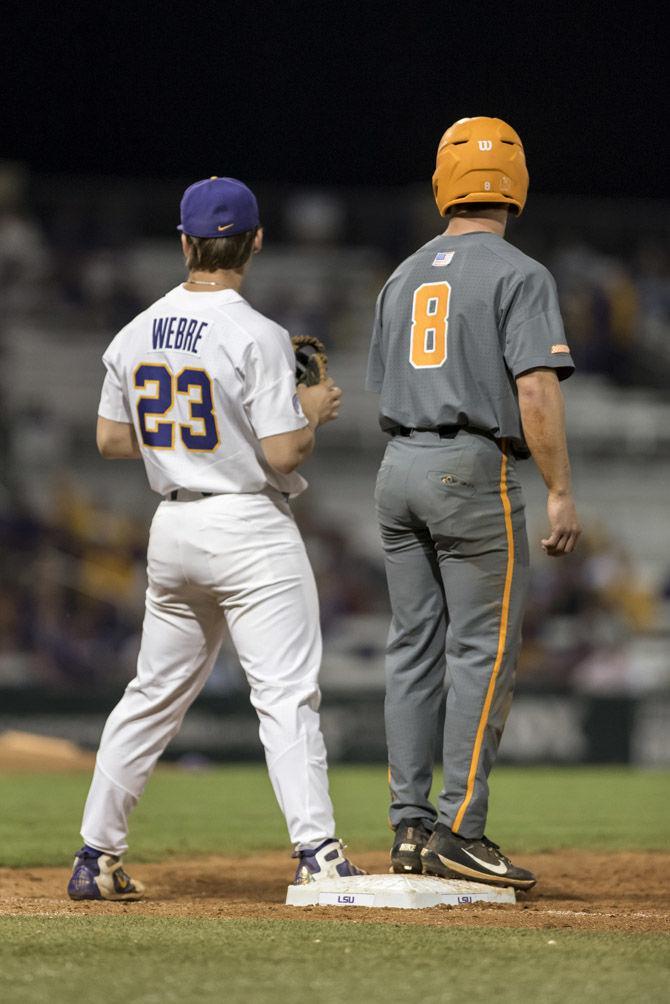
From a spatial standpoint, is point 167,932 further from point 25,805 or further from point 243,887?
point 25,805

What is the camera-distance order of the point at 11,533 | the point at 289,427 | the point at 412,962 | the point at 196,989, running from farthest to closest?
1. the point at 11,533
2. the point at 289,427
3. the point at 412,962
4. the point at 196,989

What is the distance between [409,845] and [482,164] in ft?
6.91

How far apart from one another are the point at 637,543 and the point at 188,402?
49.4 ft

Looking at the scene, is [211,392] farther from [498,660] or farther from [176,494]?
[498,660]

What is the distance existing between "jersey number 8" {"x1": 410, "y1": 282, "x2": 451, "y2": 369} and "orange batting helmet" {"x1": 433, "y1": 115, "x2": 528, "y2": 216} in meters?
0.33

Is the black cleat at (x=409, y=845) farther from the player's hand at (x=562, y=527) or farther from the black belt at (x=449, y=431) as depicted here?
the black belt at (x=449, y=431)

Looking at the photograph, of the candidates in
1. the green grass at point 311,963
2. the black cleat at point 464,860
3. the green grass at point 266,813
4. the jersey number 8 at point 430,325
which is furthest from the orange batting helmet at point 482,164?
the green grass at point 266,813

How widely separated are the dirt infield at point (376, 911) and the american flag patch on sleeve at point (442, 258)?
6.34ft

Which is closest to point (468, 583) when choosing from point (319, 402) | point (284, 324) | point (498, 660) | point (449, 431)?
point (498, 660)

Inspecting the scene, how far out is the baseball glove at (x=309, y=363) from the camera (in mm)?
4578

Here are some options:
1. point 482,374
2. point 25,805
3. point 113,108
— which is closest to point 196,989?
point 482,374

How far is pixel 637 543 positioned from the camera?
1873 cm

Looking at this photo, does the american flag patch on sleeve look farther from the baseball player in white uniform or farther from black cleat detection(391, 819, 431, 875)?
black cleat detection(391, 819, 431, 875)

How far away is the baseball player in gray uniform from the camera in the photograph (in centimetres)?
432
